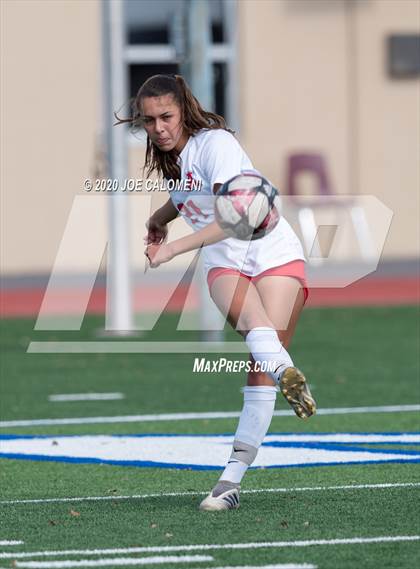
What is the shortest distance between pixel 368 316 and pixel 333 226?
17.1 ft

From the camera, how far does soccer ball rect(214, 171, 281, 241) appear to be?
19.9ft

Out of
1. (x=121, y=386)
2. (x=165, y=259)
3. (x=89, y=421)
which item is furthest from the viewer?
(x=121, y=386)

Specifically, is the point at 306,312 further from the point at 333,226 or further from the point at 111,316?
the point at 333,226

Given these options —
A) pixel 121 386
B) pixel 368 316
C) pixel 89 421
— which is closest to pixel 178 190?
pixel 89 421

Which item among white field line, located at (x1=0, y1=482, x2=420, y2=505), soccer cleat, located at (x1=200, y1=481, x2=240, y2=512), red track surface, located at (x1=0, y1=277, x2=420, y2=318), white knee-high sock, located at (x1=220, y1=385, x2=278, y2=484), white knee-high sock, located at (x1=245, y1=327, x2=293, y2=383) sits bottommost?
red track surface, located at (x1=0, y1=277, x2=420, y2=318)

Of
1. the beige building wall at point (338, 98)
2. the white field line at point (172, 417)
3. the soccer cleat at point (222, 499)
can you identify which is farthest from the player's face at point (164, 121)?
the beige building wall at point (338, 98)

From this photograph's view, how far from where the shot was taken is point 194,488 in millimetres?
7113

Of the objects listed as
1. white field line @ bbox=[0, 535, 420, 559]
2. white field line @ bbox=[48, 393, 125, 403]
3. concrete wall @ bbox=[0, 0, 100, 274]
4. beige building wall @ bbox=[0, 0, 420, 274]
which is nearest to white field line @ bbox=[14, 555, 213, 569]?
white field line @ bbox=[0, 535, 420, 559]

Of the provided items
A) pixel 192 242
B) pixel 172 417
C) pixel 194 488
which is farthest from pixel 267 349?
pixel 172 417

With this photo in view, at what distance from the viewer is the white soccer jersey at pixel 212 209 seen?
6270 millimetres

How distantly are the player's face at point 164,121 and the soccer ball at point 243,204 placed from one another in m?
0.40

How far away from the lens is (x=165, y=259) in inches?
238

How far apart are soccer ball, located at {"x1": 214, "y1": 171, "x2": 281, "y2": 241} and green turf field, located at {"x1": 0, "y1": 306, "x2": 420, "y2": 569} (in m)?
1.14

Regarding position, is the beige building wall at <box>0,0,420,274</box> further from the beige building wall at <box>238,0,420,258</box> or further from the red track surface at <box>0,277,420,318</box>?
the red track surface at <box>0,277,420,318</box>
